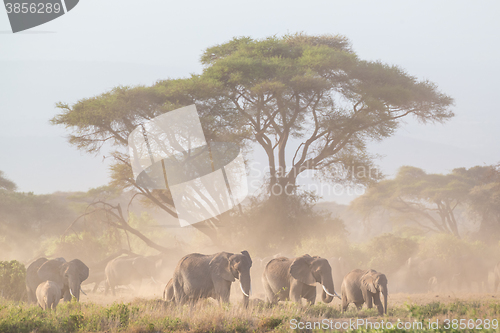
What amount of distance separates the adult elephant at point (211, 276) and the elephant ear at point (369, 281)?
3635 millimetres

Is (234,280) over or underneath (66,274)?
underneath

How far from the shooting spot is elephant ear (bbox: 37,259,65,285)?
14828 mm

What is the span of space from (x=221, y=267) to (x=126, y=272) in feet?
44.5

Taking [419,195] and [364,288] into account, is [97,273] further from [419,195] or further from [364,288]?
[419,195]

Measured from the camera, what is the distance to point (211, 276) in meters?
12.0

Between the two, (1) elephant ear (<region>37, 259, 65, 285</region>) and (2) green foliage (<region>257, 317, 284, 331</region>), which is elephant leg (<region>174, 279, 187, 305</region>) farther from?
(1) elephant ear (<region>37, 259, 65, 285</region>)

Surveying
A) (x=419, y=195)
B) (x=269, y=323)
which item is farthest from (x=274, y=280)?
(x=419, y=195)

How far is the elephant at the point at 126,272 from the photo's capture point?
2373 centimetres

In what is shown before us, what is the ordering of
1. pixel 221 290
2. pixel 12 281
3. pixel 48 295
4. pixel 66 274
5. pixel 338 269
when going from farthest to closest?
1. pixel 338 269
2. pixel 12 281
3. pixel 66 274
4. pixel 48 295
5. pixel 221 290

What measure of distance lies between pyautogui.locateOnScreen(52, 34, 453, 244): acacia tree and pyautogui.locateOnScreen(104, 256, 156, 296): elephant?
12.2 feet

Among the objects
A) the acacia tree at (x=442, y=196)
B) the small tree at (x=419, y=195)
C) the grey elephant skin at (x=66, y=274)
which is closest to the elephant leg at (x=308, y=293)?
the grey elephant skin at (x=66, y=274)

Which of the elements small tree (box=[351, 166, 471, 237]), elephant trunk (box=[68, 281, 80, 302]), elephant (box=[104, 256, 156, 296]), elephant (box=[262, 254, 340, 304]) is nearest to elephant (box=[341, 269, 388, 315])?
elephant (box=[262, 254, 340, 304])

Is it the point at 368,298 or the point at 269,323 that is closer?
the point at 269,323

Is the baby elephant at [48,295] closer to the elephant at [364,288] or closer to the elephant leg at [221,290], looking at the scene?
the elephant leg at [221,290]
